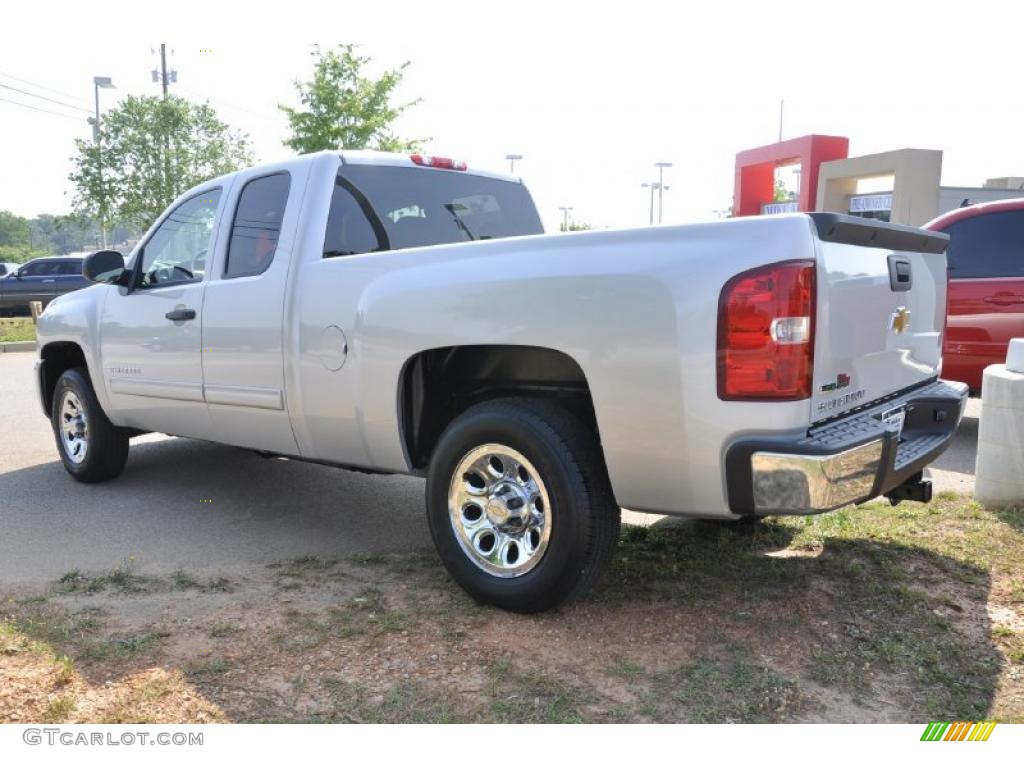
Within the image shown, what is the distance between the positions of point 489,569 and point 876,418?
1.59 meters

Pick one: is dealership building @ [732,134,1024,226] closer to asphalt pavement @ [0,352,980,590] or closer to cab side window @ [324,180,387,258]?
asphalt pavement @ [0,352,980,590]

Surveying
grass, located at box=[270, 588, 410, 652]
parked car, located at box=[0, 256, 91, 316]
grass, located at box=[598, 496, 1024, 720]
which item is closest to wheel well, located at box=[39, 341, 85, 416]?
grass, located at box=[270, 588, 410, 652]

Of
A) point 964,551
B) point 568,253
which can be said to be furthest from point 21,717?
point 964,551

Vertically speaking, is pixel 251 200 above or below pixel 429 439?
above

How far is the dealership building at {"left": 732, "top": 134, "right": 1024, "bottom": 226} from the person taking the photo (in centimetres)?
2009

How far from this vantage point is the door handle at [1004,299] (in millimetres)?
7062

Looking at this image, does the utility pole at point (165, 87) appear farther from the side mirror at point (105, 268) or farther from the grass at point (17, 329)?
the side mirror at point (105, 268)

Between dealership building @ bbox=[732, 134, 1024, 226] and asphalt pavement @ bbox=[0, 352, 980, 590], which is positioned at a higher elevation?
dealership building @ bbox=[732, 134, 1024, 226]

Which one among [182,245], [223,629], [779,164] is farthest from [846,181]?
[223,629]

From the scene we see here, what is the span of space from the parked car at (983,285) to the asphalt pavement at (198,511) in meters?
0.75

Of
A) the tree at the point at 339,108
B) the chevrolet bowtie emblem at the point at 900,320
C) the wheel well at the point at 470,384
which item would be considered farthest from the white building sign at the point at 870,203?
the wheel well at the point at 470,384

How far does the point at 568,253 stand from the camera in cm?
335

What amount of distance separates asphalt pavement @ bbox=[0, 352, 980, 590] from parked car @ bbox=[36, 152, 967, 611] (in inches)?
21.9

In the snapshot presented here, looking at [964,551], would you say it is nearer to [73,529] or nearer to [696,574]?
[696,574]
